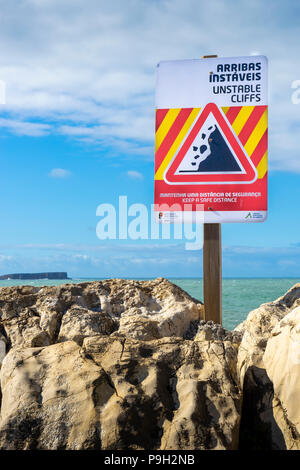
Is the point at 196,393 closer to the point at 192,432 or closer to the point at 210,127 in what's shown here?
the point at 192,432

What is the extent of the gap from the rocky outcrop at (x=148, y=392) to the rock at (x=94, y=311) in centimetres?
3

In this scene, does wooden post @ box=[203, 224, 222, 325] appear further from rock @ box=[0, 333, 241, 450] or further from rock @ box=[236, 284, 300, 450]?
rock @ box=[0, 333, 241, 450]

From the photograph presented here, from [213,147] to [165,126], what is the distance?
2.32ft

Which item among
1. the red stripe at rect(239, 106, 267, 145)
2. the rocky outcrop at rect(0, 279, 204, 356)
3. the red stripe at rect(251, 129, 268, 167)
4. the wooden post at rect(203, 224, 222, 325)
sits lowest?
the rocky outcrop at rect(0, 279, 204, 356)

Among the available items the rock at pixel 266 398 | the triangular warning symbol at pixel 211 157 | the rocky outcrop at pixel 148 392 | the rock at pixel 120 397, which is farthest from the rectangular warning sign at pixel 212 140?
the rock at pixel 120 397

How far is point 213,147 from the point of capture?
21.3ft

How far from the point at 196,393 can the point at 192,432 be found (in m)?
0.33

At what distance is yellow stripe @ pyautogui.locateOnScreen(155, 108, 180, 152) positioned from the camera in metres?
6.57

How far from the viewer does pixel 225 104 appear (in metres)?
6.49

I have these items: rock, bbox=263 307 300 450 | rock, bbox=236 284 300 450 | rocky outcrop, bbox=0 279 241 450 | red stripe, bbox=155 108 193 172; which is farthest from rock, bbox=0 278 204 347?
red stripe, bbox=155 108 193 172

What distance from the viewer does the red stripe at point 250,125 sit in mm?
6477

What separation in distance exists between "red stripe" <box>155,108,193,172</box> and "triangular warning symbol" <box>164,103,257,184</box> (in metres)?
0.15

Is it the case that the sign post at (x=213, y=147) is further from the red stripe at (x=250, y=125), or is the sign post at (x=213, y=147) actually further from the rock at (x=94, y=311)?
the rock at (x=94, y=311)
